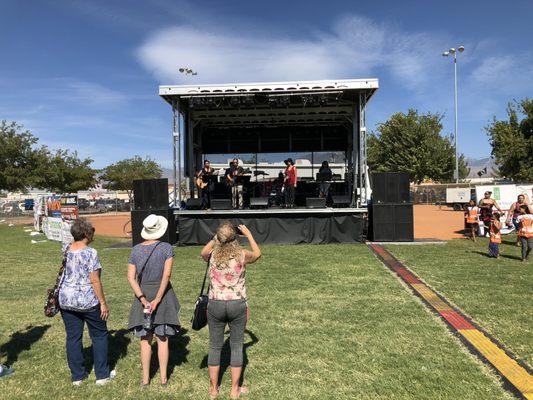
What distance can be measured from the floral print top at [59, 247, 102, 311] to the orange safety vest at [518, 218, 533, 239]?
893 cm

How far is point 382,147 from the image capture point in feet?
155

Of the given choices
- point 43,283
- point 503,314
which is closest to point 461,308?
point 503,314

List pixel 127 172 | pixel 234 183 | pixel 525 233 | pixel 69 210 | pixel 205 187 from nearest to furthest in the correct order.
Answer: pixel 525 233, pixel 205 187, pixel 234 183, pixel 69 210, pixel 127 172

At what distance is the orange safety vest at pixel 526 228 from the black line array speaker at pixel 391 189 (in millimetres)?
3529

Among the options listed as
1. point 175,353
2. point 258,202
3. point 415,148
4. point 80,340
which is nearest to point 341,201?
point 258,202

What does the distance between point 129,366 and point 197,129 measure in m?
13.4

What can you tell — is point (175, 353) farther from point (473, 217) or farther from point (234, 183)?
point (473, 217)

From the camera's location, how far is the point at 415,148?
4519cm

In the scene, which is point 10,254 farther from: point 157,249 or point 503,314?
point 503,314

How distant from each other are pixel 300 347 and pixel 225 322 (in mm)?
1454

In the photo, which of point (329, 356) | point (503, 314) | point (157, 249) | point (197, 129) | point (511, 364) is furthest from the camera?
point (197, 129)

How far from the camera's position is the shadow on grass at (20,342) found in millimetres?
4723

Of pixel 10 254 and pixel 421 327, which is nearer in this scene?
pixel 421 327

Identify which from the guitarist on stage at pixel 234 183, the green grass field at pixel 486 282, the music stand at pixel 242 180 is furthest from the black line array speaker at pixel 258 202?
the green grass field at pixel 486 282
